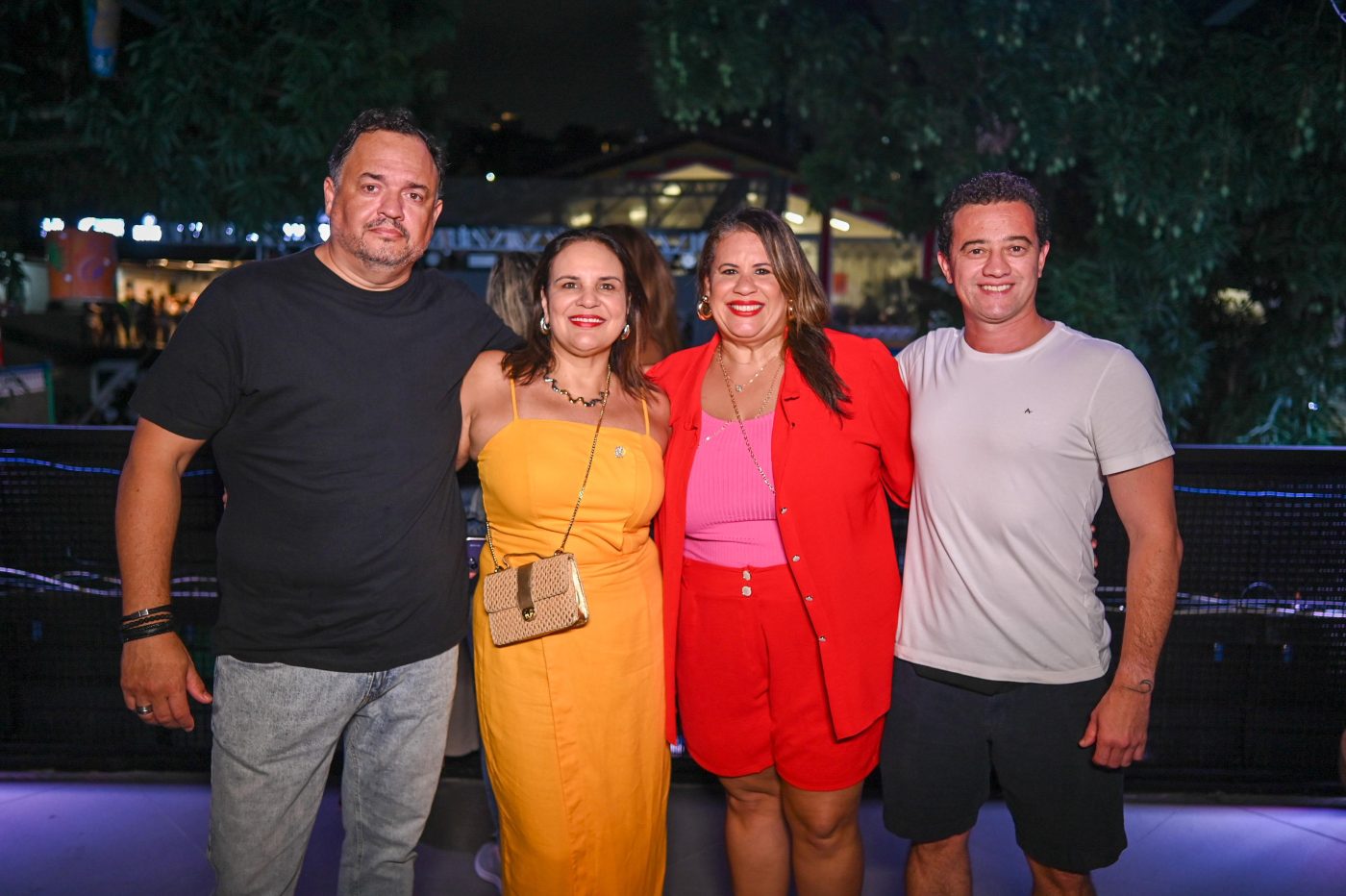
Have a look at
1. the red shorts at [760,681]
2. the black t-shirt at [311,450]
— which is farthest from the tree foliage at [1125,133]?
the black t-shirt at [311,450]

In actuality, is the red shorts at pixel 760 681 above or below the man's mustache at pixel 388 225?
below

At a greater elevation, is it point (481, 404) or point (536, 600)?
point (481, 404)

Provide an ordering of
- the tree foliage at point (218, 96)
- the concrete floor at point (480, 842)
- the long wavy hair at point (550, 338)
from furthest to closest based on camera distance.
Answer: the tree foliage at point (218, 96) < the concrete floor at point (480, 842) < the long wavy hair at point (550, 338)

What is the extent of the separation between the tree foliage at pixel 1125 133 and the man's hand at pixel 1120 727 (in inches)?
112

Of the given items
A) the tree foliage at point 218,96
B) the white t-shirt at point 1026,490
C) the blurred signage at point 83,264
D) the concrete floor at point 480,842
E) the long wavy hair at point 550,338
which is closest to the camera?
the white t-shirt at point 1026,490

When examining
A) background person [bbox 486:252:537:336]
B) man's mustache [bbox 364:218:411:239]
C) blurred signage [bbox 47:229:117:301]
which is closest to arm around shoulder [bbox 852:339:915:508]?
man's mustache [bbox 364:218:411:239]

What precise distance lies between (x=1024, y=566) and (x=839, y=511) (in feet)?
1.41

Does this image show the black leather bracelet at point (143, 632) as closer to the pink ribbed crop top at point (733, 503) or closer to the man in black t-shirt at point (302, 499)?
the man in black t-shirt at point (302, 499)

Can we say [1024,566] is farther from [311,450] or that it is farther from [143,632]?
[143,632]

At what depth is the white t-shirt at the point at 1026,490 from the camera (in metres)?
2.03

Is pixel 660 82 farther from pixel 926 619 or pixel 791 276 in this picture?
pixel 926 619

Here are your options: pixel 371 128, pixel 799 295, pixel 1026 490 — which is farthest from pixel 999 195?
pixel 371 128

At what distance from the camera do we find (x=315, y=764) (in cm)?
202

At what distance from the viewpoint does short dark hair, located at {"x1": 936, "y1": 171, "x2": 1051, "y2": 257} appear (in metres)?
2.15
